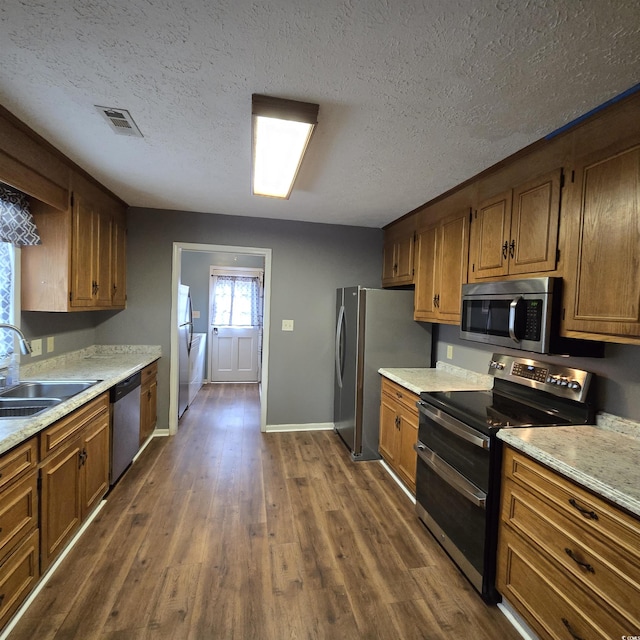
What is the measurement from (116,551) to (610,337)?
2.69 m

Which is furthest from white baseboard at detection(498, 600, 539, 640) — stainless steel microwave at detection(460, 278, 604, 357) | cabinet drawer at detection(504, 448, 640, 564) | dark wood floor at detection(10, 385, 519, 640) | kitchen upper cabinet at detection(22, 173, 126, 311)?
kitchen upper cabinet at detection(22, 173, 126, 311)

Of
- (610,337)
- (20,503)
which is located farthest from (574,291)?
(20,503)

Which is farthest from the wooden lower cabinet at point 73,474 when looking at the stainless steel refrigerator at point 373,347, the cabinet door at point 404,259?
the cabinet door at point 404,259

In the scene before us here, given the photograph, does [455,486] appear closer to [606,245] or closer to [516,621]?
[516,621]

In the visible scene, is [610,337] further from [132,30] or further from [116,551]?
[116,551]

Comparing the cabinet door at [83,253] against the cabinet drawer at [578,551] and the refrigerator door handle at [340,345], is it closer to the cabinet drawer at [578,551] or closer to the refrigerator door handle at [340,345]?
the refrigerator door handle at [340,345]

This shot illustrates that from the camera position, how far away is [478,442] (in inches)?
64.6

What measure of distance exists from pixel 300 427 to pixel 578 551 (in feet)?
9.33

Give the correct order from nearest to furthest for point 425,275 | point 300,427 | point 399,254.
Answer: point 425,275 < point 399,254 < point 300,427

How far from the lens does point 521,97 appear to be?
1.39 m

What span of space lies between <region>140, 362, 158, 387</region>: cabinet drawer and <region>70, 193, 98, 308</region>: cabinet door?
74 cm

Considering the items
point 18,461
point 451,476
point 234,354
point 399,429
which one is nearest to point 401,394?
point 399,429

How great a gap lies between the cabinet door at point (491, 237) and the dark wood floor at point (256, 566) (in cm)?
172

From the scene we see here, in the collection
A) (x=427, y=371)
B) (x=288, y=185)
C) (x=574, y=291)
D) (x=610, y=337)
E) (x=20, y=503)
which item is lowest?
(x=20, y=503)
